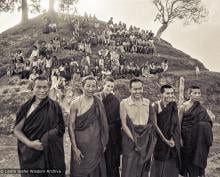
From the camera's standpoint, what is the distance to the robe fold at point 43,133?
19.6ft

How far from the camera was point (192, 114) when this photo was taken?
297 inches

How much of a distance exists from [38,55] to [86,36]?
6.10 metres

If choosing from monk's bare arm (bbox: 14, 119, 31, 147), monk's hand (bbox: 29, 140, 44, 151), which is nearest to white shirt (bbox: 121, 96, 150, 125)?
monk's hand (bbox: 29, 140, 44, 151)

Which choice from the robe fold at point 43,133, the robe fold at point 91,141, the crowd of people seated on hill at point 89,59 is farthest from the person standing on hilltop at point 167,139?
the crowd of people seated on hill at point 89,59

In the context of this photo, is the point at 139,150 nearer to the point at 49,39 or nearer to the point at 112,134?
the point at 112,134

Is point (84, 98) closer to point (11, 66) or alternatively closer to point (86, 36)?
point (11, 66)

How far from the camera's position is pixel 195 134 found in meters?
7.54

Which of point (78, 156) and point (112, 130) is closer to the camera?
point (78, 156)

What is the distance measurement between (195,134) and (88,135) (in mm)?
2230

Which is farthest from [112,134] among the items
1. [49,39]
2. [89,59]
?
[49,39]

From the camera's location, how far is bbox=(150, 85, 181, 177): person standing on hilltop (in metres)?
7.26

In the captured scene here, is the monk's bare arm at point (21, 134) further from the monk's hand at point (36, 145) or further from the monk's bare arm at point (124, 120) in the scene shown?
the monk's bare arm at point (124, 120)

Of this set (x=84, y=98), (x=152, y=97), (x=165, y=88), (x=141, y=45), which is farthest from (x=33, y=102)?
(x=141, y=45)

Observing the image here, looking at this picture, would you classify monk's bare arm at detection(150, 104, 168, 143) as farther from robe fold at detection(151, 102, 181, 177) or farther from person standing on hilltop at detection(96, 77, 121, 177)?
person standing on hilltop at detection(96, 77, 121, 177)
